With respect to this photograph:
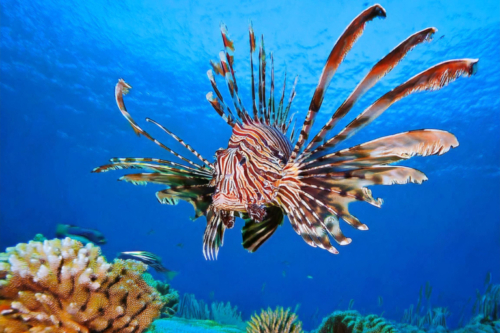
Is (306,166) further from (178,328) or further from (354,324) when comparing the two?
(354,324)

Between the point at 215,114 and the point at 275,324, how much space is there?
59.7 feet

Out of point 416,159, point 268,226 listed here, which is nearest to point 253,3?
point 268,226

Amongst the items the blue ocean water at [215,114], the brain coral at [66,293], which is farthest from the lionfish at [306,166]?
the brain coral at [66,293]

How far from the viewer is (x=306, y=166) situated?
2232mm

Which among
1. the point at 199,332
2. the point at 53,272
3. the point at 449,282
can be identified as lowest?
the point at 199,332

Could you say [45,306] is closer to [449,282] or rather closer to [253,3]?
[253,3]

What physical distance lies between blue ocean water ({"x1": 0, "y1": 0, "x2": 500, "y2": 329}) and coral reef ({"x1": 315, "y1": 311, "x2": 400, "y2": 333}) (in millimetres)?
2914

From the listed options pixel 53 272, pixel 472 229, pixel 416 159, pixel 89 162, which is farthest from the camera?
pixel 472 229

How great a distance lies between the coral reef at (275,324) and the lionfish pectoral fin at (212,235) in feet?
3.44

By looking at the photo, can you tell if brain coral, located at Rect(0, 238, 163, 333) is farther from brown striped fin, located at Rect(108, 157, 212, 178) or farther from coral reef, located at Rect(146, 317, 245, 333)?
brown striped fin, located at Rect(108, 157, 212, 178)

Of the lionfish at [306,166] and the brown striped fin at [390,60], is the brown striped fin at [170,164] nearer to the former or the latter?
the lionfish at [306,166]

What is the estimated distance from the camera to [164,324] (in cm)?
270

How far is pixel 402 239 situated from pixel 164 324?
46.4 m

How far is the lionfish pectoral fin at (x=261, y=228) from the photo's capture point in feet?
8.64
